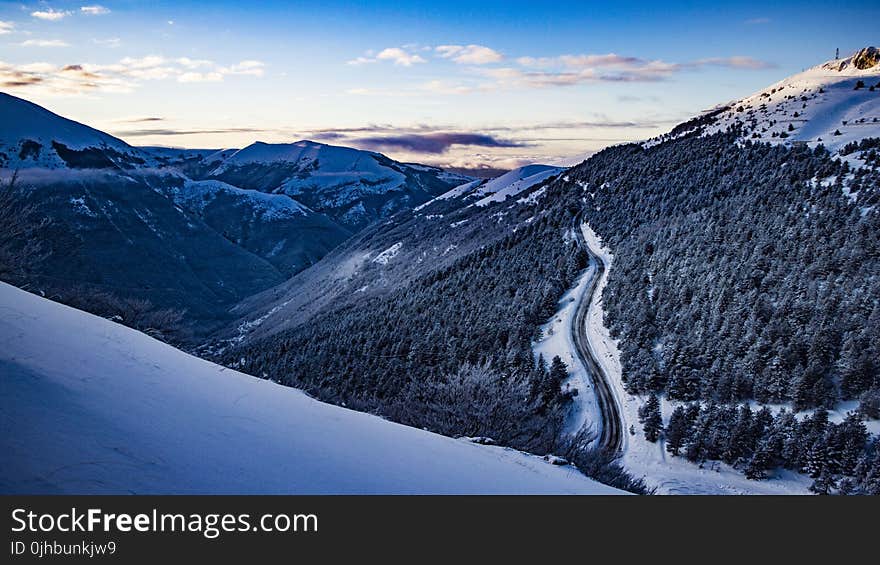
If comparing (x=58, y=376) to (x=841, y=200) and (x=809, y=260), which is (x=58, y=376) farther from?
(x=841, y=200)

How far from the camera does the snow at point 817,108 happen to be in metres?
54.7

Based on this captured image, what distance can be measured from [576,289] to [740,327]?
723 inches

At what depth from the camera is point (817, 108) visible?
214ft

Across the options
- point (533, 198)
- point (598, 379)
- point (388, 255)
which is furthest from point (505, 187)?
point (598, 379)

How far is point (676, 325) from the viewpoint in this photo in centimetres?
3272

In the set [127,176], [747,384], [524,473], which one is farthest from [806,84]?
[127,176]

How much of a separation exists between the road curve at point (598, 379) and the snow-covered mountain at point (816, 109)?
3489 cm

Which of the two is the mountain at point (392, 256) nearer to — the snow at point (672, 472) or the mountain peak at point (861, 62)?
the snow at point (672, 472)

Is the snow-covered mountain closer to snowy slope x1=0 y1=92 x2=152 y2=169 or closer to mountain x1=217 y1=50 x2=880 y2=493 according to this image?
mountain x1=217 y1=50 x2=880 y2=493

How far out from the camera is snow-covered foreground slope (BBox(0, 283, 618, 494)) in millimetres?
4777

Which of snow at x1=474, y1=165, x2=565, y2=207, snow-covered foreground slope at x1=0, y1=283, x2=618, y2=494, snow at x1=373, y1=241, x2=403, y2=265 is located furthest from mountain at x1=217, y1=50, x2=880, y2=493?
snow at x1=474, y1=165, x2=565, y2=207

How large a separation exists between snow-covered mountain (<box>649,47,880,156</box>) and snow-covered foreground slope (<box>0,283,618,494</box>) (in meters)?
62.7

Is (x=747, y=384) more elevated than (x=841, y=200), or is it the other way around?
(x=841, y=200)

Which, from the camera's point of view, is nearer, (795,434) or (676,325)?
(795,434)
